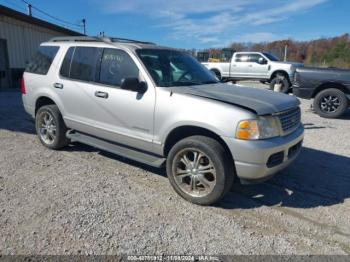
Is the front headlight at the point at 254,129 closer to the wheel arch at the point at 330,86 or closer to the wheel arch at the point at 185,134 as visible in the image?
the wheel arch at the point at 185,134

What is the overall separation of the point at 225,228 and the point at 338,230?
3.92 ft

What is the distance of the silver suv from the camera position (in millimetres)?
3350

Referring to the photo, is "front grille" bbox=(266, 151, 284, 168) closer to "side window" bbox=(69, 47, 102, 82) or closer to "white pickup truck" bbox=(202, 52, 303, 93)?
"side window" bbox=(69, 47, 102, 82)

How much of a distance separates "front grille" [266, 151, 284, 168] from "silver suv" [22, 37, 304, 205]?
0.01 m

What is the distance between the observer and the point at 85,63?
470 cm

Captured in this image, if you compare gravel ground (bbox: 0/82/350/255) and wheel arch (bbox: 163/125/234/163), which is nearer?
gravel ground (bbox: 0/82/350/255)

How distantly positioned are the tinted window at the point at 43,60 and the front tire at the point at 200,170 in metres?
2.97

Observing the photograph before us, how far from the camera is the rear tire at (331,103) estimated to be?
885 centimetres

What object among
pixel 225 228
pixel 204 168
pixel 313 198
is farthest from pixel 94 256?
pixel 313 198

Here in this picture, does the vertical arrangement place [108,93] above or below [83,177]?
above

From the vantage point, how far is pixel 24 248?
2.74 m

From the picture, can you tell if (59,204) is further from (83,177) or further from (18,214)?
(83,177)

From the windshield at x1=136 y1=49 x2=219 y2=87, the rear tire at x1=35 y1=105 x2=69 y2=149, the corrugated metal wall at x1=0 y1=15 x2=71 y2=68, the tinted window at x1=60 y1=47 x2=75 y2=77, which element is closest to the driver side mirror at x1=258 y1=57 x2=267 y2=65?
the corrugated metal wall at x1=0 y1=15 x2=71 y2=68

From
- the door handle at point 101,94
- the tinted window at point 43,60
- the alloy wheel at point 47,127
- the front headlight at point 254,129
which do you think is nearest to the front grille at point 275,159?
the front headlight at point 254,129
